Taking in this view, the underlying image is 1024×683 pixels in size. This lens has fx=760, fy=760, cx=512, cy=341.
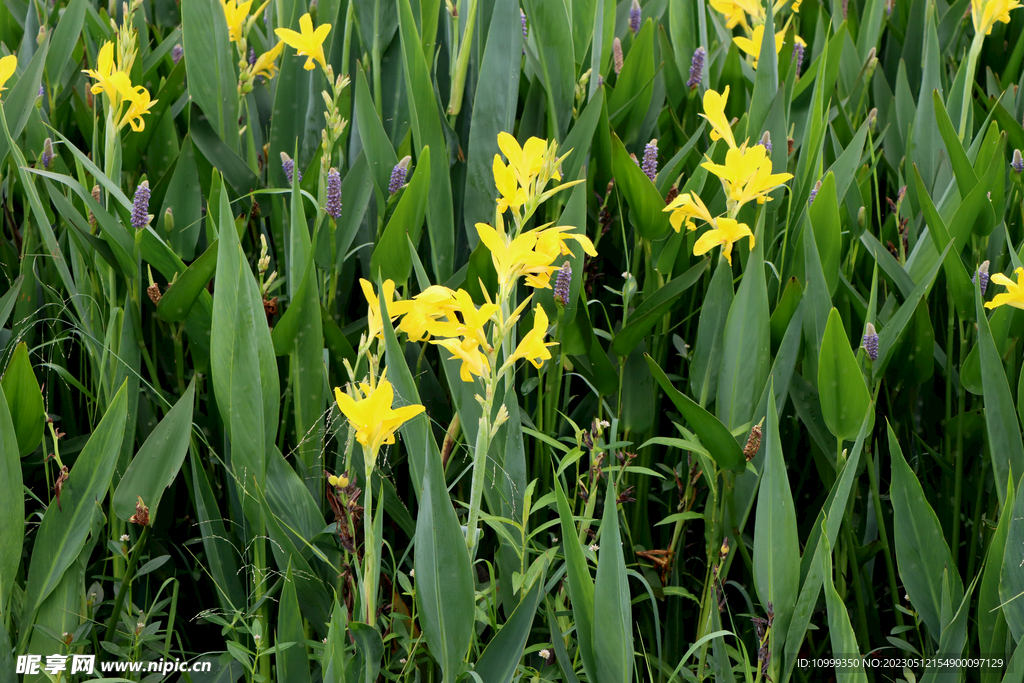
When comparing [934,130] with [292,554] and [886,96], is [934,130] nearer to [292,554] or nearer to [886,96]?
[886,96]

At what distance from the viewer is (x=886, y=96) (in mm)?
1352

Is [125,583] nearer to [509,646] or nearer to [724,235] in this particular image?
[509,646]

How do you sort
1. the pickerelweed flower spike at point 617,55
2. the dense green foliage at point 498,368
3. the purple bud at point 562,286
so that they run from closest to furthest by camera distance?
the dense green foliage at point 498,368
the purple bud at point 562,286
the pickerelweed flower spike at point 617,55

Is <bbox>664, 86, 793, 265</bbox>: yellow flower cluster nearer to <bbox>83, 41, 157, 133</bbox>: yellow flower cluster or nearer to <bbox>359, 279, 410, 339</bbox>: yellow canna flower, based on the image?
<bbox>359, 279, 410, 339</bbox>: yellow canna flower

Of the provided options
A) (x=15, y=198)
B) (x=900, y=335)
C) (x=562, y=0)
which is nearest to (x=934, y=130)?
(x=900, y=335)

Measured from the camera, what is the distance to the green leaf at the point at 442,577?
602mm

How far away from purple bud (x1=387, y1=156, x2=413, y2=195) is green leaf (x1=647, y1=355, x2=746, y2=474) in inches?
14.6

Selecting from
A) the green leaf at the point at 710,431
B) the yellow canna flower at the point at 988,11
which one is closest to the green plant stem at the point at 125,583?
the green leaf at the point at 710,431

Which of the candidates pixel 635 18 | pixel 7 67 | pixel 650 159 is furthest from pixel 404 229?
pixel 635 18

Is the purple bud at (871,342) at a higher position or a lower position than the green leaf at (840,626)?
higher

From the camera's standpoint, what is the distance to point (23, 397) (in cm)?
75

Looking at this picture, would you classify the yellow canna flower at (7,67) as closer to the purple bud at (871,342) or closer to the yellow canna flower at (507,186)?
the yellow canna flower at (507,186)

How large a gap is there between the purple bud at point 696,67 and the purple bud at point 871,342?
1.72 ft

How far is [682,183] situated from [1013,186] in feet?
1.43
